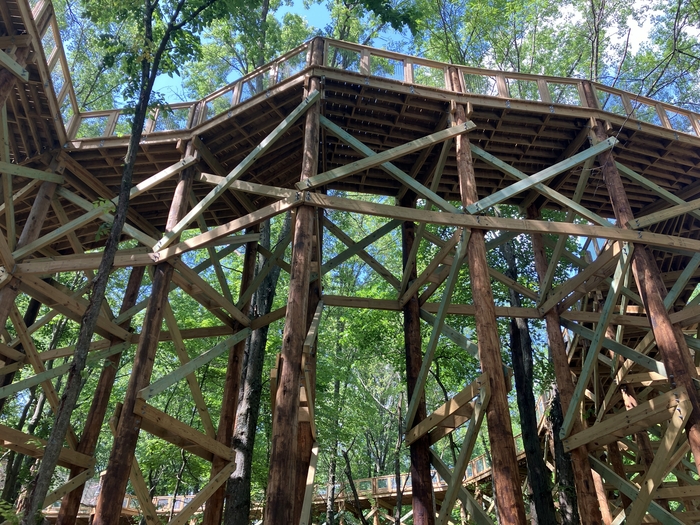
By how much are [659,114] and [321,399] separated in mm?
11638

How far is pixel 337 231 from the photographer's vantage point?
Result: 9.96m

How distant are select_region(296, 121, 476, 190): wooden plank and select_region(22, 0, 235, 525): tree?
2.27 m

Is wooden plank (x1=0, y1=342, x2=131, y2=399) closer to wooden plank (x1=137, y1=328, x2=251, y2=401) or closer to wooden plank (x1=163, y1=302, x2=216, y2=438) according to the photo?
wooden plank (x1=163, y1=302, x2=216, y2=438)

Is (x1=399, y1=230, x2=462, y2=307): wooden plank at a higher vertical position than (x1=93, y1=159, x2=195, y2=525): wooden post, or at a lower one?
higher

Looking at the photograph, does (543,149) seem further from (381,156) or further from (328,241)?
(328,241)

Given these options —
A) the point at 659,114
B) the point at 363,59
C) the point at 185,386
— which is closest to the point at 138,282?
the point at 363,59

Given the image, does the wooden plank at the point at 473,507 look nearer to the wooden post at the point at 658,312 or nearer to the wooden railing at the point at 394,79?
the wooden post at the point at 658,312

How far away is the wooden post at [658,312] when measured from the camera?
6312 millimetres

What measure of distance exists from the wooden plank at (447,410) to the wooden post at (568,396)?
2634 millimetres

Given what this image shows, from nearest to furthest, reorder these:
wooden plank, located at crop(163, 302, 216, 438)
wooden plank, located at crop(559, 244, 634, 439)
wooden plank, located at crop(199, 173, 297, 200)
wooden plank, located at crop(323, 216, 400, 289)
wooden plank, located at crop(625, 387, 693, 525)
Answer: wooden plank, located at crop(625, 387, 693, 525) < wooden plank, located at crop(199, 173, 297, 200) < wooden plank, located at crop(559, 244, 634, 439) < wooden plank, located at crop(163, 302, 216, 438) < wooden plank, located at crop(323, 216, 400, 289)

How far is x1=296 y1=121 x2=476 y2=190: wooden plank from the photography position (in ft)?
22.0

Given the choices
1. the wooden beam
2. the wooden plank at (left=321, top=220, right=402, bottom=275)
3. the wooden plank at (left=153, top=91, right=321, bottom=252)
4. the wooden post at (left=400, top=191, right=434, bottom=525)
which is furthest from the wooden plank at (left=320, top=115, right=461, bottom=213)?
the wooden plank at (left=321, top=220, right=402, bottom=275)

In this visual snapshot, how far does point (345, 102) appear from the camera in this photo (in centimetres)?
837

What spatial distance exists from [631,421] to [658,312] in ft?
5.62
